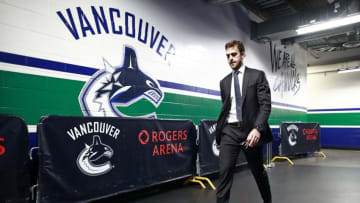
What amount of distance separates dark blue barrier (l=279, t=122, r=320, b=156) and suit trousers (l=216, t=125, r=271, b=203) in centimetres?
402

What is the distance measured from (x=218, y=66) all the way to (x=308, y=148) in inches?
144

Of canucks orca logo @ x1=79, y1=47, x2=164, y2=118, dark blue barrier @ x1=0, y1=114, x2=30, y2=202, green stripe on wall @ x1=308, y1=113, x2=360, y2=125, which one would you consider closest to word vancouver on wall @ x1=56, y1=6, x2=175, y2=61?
canucks orca logo @ x1=79, y1=47, x2=164, y2=118

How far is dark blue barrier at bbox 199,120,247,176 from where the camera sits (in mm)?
3412

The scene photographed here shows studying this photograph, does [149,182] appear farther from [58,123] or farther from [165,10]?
[165,10]

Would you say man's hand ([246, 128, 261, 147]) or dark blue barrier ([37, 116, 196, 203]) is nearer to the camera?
man's hand ([246, 128, 261, 147])

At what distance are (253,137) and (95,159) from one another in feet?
4.75

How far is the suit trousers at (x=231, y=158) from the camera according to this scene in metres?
1.76

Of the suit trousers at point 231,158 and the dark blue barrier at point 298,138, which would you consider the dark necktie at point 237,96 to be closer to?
the suit trousers at point 231,158

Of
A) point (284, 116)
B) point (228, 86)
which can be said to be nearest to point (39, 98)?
point (228, 86)

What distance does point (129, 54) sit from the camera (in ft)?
10.1

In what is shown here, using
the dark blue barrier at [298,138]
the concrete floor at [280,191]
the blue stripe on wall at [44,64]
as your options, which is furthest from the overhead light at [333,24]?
the blue stripe on wall at [44,64]

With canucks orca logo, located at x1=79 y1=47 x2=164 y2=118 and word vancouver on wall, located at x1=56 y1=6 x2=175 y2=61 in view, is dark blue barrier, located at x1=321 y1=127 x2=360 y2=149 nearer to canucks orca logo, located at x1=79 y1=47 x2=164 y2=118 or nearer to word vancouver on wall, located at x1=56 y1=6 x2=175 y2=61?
word vancouver on wall, located at x1=56 y1=6 x2=175 y2=61

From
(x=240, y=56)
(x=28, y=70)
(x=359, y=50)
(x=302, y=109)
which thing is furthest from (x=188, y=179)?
(x=359, y=50)

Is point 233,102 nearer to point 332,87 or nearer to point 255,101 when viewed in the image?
point 255,101
